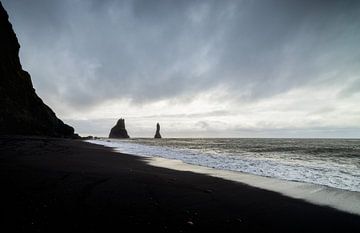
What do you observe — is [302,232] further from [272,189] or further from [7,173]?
[7,173]

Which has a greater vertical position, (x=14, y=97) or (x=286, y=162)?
(x=14, y=97)

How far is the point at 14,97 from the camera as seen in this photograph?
62000mm

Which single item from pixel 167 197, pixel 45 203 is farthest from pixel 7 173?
pixel 167 197

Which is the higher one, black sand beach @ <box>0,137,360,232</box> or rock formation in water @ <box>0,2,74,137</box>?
rock formation in water @ <box>0,2,74,137</box>

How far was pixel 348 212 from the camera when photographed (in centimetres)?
787

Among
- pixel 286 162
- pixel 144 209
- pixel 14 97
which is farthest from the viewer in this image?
pixel 14 97

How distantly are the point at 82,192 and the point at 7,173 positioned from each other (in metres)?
4.27

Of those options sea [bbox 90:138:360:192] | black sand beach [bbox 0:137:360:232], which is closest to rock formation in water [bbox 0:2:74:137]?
sea [bbox 90:138:360:192]

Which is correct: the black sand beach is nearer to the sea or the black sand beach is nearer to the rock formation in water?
the sea

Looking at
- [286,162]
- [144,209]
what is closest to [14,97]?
[286,162]

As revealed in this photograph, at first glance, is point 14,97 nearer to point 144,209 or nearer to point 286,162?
point 286,162

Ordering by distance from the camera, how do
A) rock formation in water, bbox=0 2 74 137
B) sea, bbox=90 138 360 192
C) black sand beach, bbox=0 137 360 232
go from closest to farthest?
1. black sand beach, bbox=0 137 360 232
2. sea, bbox=90 138 360 192
3. rock formation in water, bbox=0 2 74 137

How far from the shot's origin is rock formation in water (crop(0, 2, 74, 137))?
193 ft

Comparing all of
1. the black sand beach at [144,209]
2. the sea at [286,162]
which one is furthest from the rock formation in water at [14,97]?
the black sand beach at [144,209]
